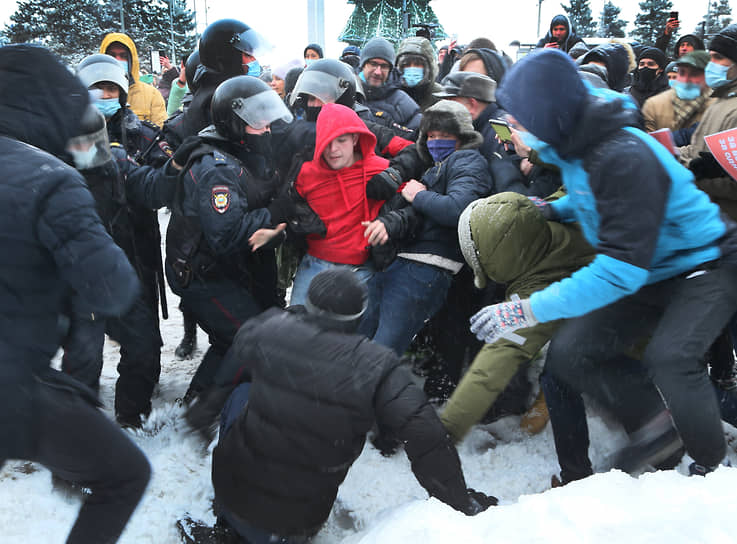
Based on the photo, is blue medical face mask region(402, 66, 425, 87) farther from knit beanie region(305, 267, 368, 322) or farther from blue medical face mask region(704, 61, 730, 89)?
knit beanie region(305, 267, 368, 322)

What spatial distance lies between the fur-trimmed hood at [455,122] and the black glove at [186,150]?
4.37 ft

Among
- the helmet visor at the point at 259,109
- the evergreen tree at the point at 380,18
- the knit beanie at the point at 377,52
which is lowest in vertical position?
the helmet visor at the point at 259,109

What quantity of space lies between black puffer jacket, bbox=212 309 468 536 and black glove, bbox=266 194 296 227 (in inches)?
47.8

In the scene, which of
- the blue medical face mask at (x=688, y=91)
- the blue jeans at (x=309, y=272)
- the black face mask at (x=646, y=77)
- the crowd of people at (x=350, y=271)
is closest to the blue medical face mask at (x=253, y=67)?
the crowd of people at (x=350, y=271)

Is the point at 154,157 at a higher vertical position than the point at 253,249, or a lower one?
higher

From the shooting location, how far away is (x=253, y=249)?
130 inches

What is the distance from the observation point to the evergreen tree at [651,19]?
2888cm

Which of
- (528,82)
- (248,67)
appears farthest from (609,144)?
(248,67)

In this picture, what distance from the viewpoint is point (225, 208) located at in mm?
3082

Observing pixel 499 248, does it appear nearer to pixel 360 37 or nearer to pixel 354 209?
pixel 354 209

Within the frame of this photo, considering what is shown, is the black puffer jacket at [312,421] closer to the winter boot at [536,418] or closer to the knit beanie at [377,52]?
the winter boot at [536,418]

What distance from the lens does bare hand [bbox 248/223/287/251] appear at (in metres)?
3.25

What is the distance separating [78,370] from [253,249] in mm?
1210

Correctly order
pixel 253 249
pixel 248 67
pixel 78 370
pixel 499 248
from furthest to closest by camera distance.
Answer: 1. pixel 248 67
2. pixel 253 249
3. pixel 499 248
4. pixel 78 370
